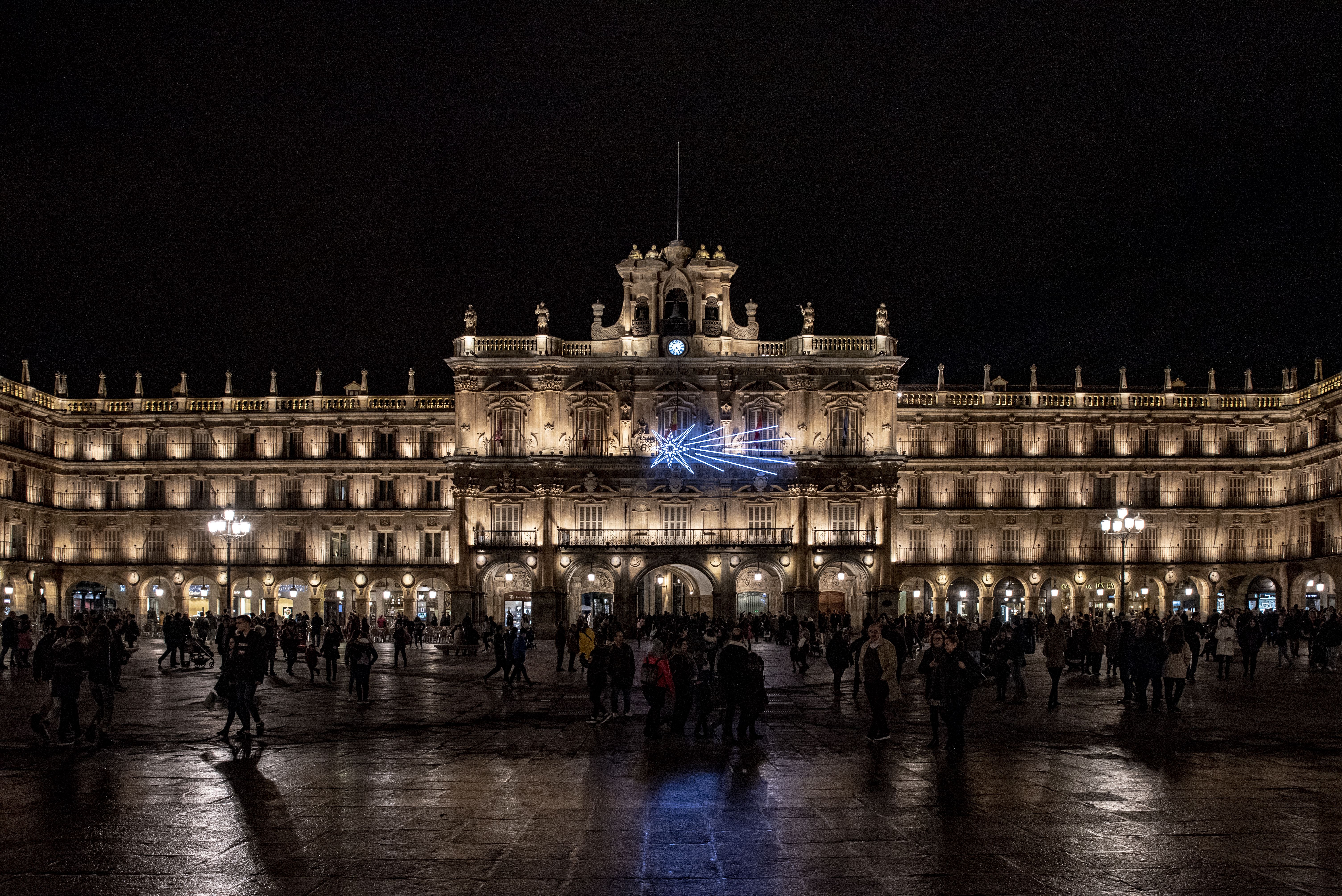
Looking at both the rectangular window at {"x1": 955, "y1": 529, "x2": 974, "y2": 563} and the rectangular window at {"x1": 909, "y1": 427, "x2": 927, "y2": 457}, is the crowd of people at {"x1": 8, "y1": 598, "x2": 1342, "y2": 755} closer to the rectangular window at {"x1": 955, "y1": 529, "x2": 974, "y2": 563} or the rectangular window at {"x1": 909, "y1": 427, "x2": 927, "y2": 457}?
the rectangular window at {"x1": 955, "y1": 529, "x2": 974, "y2": 563}

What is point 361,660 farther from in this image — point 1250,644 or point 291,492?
point 291,492

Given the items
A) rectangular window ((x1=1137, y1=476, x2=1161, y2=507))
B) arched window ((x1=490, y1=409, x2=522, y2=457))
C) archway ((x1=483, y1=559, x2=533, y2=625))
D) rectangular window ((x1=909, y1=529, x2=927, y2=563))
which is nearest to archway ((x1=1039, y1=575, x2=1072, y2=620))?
rectangular window ((x1=1137, y1=476, x2=1161, y2=507))

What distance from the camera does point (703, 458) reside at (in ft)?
217

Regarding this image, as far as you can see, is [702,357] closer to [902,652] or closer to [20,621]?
[902,652]

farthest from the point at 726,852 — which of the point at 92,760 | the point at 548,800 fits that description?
the point at 92,760

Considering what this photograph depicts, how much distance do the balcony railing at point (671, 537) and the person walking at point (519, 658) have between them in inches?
1320

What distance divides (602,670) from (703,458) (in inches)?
1711

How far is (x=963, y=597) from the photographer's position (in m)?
72.6

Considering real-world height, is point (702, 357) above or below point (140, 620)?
above

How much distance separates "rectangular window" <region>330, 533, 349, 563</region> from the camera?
72938mm

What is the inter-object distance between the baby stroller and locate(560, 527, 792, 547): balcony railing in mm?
27897

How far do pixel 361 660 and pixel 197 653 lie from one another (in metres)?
14.9

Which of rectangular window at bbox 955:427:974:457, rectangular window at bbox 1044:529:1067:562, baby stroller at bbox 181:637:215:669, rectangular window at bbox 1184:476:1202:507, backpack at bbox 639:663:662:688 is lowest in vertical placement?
baby stroller at bbox 181:637:215:669

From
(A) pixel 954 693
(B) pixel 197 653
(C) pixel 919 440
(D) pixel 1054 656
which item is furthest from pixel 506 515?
(A) pixel 954 693
